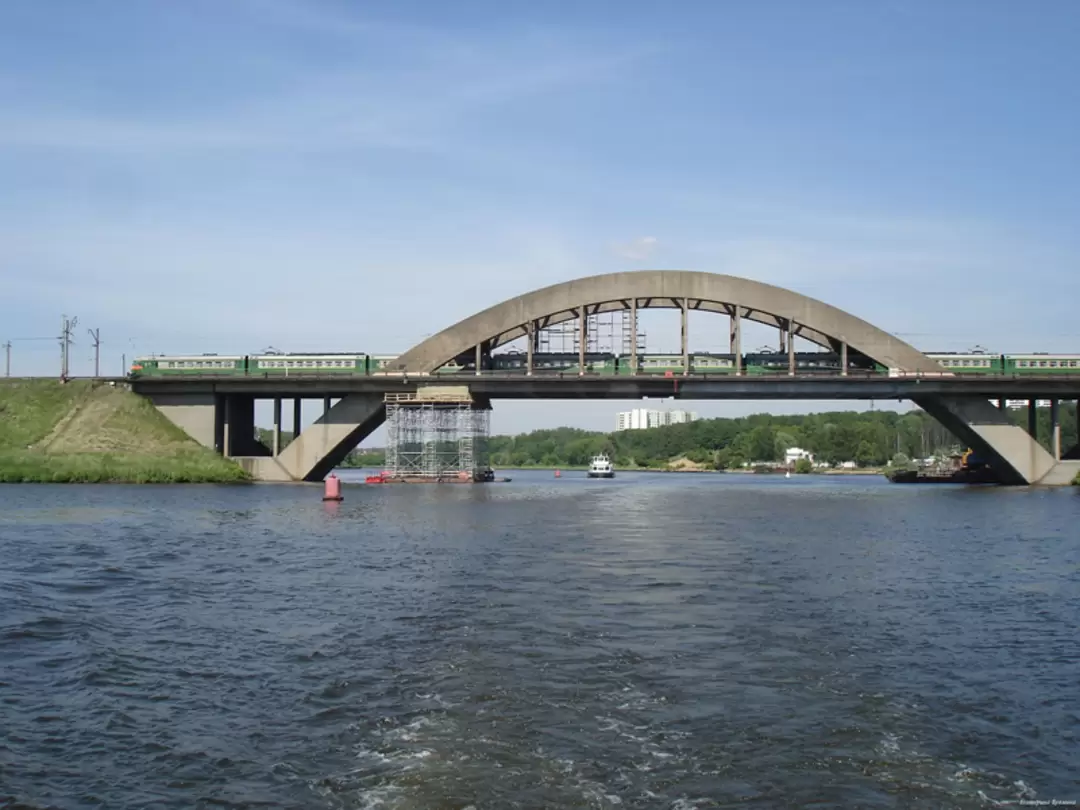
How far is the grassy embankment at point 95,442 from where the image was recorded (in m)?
83.2

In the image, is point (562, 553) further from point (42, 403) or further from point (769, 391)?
point (42, 403)

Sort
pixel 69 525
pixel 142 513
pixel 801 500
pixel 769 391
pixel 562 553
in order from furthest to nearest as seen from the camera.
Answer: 1. pixel 769 391
2. pixel 801 500
3. pixel 142 513
4. pixel 69 525
5. pixel 562 553

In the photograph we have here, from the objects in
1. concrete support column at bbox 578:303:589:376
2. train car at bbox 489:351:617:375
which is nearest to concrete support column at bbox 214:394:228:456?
train car at bbox 489:351:617:375


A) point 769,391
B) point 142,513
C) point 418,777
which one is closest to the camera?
point 418,777

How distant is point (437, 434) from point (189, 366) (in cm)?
2432

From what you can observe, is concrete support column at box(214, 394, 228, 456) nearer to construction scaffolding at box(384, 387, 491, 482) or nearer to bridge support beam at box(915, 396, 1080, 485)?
construction scaffolding at box(384, 387, 491, 482)

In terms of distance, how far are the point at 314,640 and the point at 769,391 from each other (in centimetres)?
7726

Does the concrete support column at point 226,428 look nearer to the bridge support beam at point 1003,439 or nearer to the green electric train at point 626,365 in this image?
the green electric train at point 626,365

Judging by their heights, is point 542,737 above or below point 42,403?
below

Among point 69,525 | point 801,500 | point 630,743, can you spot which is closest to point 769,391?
point 801,500

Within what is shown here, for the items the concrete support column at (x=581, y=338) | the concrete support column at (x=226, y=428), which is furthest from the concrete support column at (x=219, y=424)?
the concrete support column at (x=581, y=338)

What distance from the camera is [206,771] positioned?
1098 centimetres

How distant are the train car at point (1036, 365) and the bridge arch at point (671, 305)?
9178mm

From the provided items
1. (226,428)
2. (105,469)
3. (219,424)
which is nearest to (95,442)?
(105,469)
